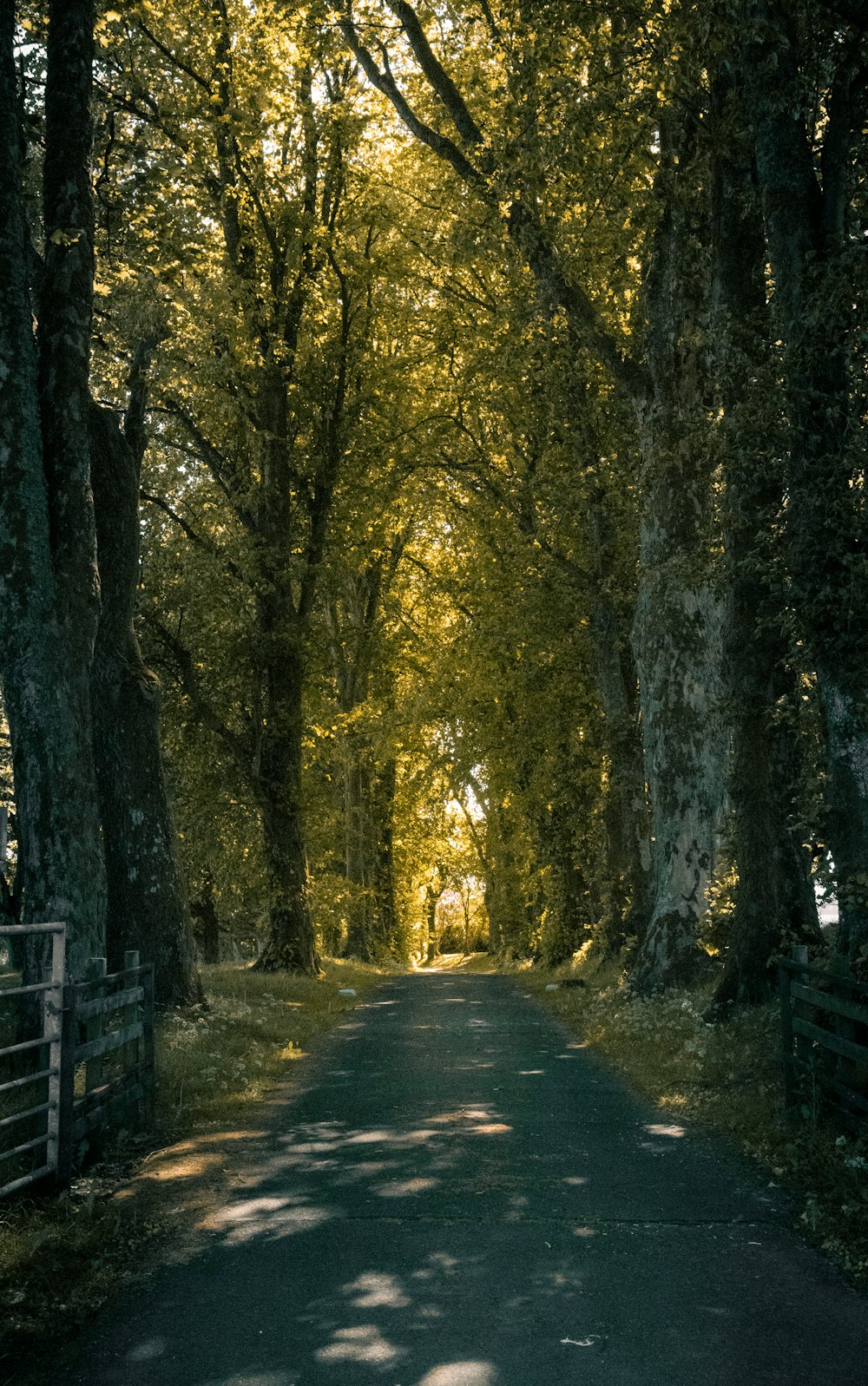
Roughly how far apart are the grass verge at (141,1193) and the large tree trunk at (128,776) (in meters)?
0.97

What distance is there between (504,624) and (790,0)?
18.7m

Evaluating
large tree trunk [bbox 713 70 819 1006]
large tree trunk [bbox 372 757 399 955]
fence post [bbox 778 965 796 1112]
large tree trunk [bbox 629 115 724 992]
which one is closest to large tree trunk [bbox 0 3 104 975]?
fence post [bbox 778 965 796 1112]

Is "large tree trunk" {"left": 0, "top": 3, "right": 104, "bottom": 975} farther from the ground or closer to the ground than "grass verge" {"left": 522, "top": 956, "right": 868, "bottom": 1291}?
farther from the ground

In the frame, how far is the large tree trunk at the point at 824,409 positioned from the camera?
9.32 meters

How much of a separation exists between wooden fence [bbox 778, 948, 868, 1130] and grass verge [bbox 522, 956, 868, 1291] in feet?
0.42

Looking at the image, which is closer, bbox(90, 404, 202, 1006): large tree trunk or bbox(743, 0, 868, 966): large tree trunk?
bbox(743, 0, 868, 966): large tree trunk

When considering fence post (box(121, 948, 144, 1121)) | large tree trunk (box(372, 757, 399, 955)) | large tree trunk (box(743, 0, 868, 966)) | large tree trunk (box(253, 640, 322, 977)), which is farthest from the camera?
large tree trunk (box(372, 757, 399, 955))

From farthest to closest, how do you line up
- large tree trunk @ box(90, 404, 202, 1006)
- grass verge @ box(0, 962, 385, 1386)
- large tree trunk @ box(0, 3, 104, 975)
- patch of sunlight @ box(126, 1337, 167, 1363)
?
large tree trunk @ box(90, 404, 202, 1006)
large tree trunk @ box(0, 3, 104, 975)
grass verge @ box(0, 962, 385, 1386)
patch of sunlight @ box(126, 1337, 167, 1363)

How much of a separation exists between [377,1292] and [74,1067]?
2895 mm

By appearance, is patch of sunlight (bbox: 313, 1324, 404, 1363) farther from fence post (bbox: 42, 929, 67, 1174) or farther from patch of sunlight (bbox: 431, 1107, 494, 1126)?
patch of sunlight (bbox: 431, 1107, 494, 1126)

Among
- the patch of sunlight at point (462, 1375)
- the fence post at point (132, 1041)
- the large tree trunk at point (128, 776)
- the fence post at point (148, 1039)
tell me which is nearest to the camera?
the patch of sunlight at point (462, 1375)

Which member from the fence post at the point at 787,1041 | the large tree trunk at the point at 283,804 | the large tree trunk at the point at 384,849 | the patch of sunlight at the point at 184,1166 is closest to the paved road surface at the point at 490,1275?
the patch of sunlight at the point at 184,1166

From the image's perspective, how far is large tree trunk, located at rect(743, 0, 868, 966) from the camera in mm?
9320

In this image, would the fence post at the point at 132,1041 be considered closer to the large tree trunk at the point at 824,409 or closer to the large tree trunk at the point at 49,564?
the large tree trunk at the point at 49,564
